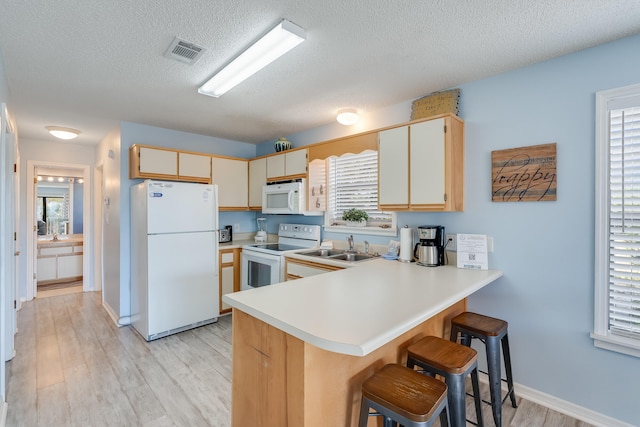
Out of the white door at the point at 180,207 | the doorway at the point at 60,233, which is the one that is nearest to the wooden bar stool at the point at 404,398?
the white door at the point at 180,207

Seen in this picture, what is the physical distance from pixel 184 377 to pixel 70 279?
15.9 feet

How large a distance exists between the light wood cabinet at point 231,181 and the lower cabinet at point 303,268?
1472 mm

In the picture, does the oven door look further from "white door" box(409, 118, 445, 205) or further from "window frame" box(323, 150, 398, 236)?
"white door" box(409, 118, 445, 205)

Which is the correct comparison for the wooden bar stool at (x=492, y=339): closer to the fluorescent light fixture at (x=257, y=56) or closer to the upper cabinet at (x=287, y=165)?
the fluorescent light fixture at (x=257, y=56)

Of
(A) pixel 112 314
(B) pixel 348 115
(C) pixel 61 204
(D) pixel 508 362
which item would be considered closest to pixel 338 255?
(B) pixel 348 115

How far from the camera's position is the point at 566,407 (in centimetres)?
200

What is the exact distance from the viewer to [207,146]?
14.1 ft

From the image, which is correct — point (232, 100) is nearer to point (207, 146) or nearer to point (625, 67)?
point (207, 146)

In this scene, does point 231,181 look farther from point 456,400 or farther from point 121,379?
point 456,400

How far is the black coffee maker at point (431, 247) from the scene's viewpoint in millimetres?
2434

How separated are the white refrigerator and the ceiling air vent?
1.49 m

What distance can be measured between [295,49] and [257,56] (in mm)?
264

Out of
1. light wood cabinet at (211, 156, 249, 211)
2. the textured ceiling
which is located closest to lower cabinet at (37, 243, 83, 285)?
the textured ceiling

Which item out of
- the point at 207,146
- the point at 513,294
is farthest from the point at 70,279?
the point at 513,294
